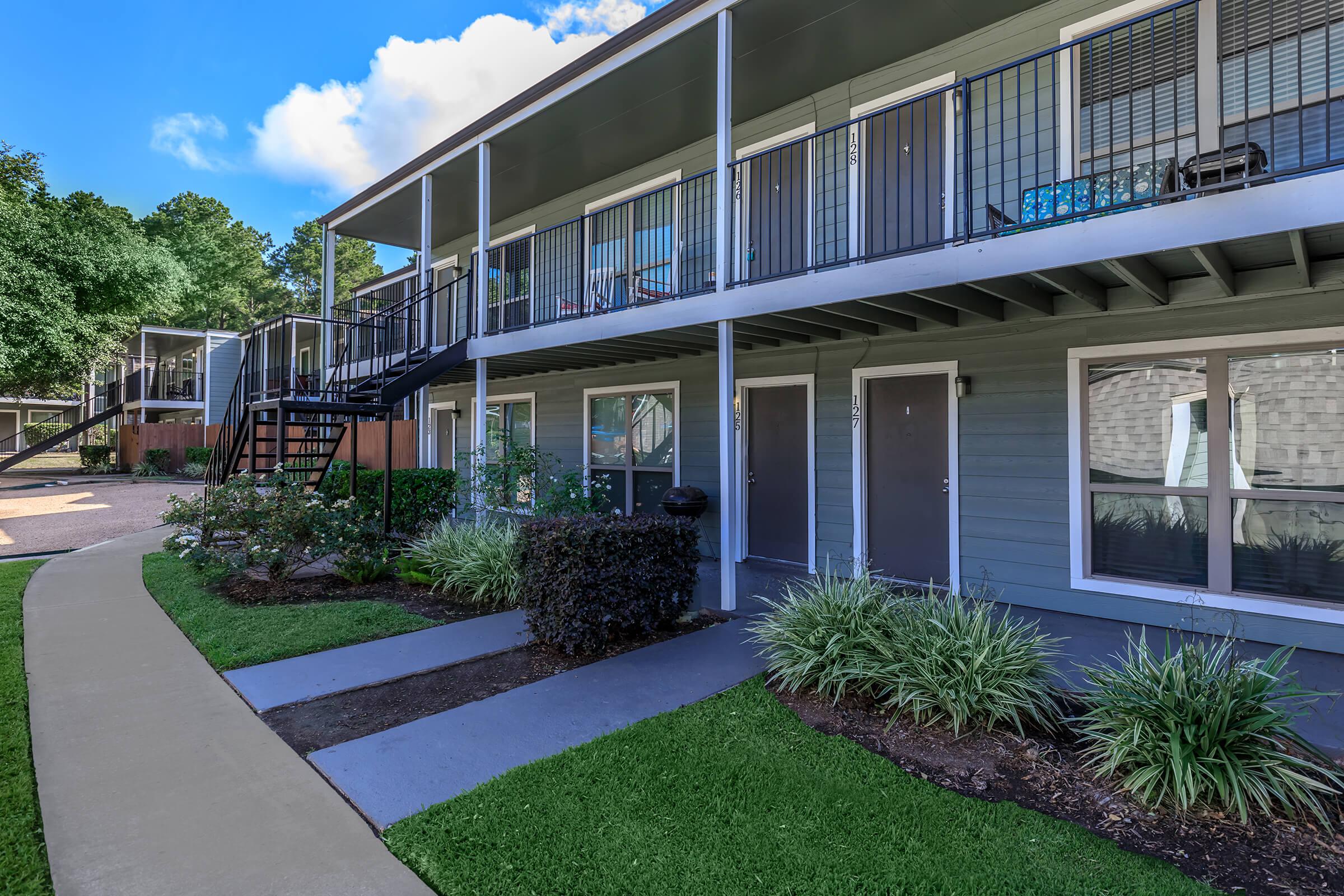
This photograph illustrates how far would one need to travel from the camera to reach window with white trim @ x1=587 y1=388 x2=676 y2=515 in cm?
905

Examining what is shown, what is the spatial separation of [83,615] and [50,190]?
26684 millimetres

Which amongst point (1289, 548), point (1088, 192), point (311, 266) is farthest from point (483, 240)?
point (311, 266)

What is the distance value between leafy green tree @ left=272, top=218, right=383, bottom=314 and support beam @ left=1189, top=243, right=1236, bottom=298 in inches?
1600

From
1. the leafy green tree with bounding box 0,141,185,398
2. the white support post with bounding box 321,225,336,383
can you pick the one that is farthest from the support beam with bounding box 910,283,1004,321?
the leafy green tree with bounding box 0,141,185,398

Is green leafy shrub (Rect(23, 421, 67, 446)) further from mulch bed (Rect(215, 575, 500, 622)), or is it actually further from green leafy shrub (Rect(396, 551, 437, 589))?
green leafy shrub (Rect(396, 551, 437, 589))

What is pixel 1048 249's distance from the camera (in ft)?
13.6

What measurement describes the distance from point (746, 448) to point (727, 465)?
223 centimetres

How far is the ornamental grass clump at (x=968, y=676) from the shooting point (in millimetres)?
3529

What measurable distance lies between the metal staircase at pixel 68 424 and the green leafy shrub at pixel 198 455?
5533mm

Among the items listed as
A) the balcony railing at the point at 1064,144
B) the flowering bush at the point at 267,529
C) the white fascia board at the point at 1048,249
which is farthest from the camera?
the flowering bush at the point at 267,529

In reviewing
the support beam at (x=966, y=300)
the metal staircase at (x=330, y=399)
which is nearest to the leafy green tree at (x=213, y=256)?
the metal staircase at (x=330, y=399)

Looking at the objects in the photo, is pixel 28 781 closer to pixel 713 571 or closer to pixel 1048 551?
pixel 713 571

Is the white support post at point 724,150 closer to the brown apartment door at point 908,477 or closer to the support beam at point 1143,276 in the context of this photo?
the brown apartment door at point 908,477

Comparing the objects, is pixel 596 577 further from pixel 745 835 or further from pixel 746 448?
pixel 746 448
